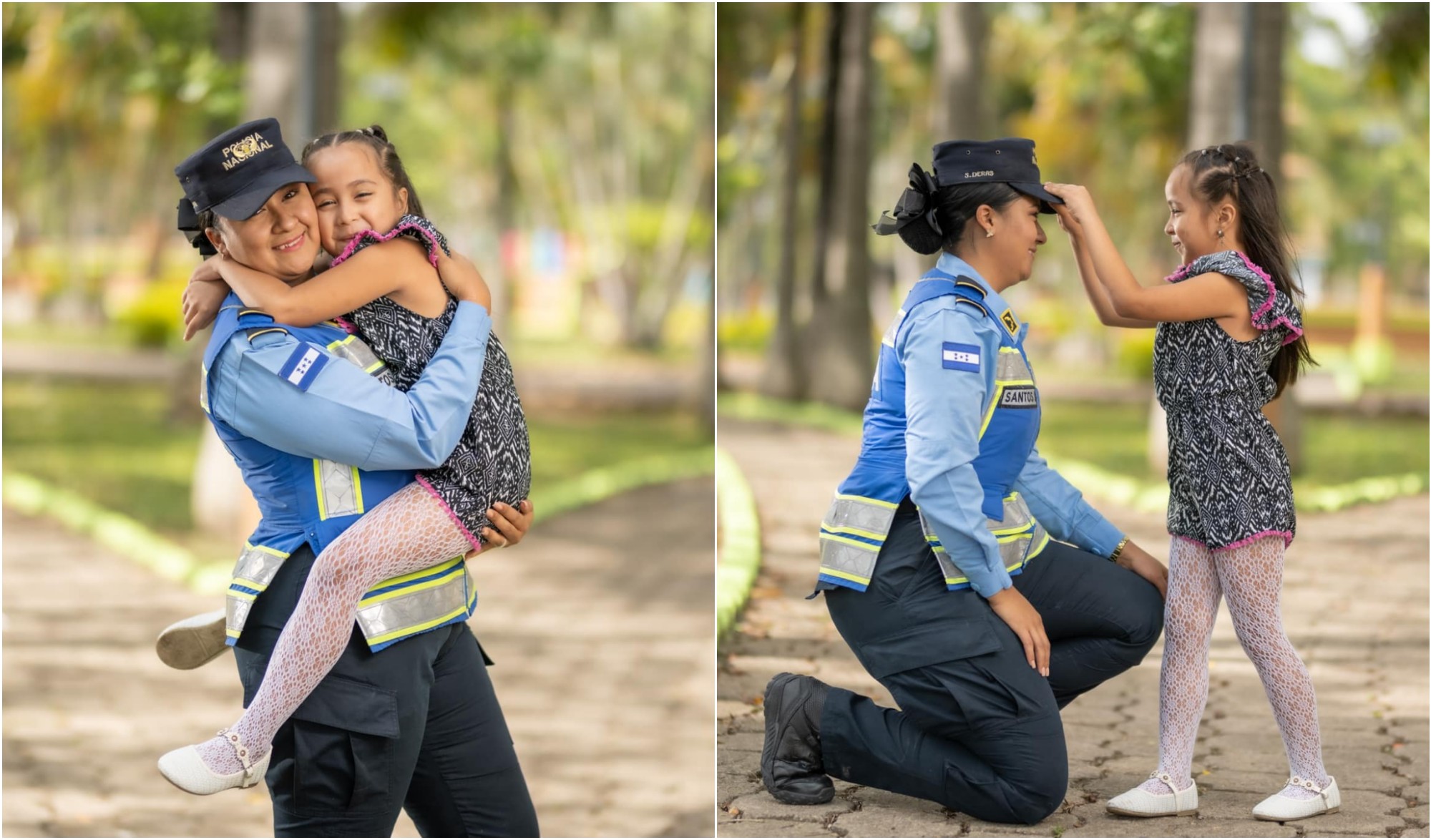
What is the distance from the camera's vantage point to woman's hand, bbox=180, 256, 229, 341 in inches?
113

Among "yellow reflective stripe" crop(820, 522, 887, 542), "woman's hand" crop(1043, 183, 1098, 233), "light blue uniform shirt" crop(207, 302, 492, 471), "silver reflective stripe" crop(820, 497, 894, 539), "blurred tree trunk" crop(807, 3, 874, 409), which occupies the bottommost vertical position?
"yellow reflective stripe" crop(820, 522, 887, 542)

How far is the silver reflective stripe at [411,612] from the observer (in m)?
2.82

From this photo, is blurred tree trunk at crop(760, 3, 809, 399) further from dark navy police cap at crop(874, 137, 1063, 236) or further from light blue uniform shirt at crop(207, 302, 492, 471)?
light blue uniform shirt at crop(207, 302, 492, 471)

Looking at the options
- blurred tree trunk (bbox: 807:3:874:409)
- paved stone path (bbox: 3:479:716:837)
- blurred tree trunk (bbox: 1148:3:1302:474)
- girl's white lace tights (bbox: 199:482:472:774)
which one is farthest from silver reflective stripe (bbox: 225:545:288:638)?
blurred tree trunk (bbox: 807:3:874:409)

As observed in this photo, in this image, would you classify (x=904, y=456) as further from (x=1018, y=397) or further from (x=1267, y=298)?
(x=1267, y=298)

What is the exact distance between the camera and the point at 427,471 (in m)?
2.89

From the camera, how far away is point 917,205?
12.1 feet

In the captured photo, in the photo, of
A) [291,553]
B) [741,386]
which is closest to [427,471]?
[291,553]

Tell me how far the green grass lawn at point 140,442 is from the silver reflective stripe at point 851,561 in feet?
25.2

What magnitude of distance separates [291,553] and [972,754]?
71.5 inches

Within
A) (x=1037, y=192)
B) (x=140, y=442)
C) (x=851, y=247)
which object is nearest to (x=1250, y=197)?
(x=1037, y=192)

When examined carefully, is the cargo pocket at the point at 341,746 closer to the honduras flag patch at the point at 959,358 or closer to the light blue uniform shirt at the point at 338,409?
the light blue uniform shirt at the point at 338,409

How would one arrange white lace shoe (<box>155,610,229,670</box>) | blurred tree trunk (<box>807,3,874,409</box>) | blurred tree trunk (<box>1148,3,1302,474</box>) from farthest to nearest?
blurred tree trunk (<box>807,3,874,409</box>) < blurred tree trunk (<box>1148,3,1302,474</box>) < white lace shoe (<box>155,610,229,670</box>)

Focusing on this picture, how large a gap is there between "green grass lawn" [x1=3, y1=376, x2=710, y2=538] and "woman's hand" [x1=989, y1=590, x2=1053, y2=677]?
8.00m
